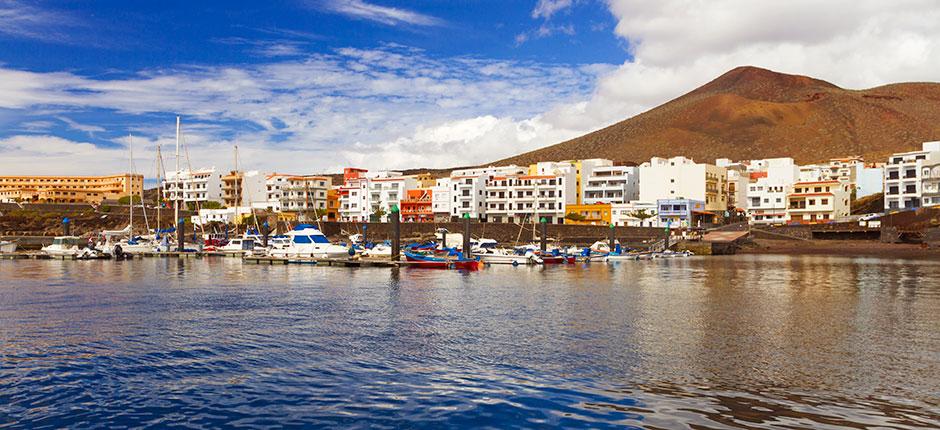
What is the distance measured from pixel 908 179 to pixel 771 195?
2356cm

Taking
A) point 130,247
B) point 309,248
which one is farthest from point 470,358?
point 130,247

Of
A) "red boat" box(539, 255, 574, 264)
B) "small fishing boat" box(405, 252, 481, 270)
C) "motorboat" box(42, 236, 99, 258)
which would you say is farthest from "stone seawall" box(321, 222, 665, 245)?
"small fishing boat" box(405, 252, 481, 270)

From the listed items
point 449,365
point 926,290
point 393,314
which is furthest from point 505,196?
point 449,365

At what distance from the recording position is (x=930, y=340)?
2367 centimetres

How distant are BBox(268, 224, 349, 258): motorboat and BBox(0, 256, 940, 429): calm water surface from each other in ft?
86.4

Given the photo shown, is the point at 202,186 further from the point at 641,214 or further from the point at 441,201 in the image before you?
the point at 641,214

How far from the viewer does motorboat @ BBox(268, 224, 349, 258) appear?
2630 inches

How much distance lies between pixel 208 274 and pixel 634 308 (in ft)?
114

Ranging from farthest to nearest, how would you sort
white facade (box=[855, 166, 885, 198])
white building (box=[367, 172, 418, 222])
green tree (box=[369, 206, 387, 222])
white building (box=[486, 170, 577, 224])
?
white building (box=[367, 172, 418, 222])
green tree (box=[369, 206, 387, 222])
white facade (box=[855, 166, 885, 198])
white building (box=[486, 170, 577, 224])

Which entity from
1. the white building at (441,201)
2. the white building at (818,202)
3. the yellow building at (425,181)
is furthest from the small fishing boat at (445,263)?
the yellow building at (425,181)

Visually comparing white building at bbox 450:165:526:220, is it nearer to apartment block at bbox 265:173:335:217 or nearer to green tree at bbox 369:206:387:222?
green tree at bbox 369:206:387:222

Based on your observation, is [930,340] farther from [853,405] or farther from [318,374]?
[318,374]

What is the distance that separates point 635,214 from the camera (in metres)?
125

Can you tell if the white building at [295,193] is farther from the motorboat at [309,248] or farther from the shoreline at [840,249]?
the shoreline at [840,249]
